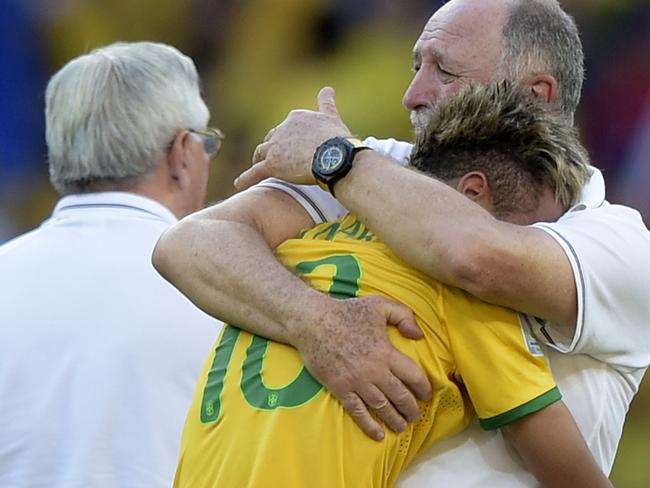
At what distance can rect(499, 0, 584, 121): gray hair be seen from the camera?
102 inches

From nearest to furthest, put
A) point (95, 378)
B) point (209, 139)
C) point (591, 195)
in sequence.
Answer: point (591, 195) → point (95, 378) → point (209, 139)

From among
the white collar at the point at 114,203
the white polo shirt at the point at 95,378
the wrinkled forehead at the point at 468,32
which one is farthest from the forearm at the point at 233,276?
the white collar at the point at 114,203

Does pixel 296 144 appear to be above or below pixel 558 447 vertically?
above

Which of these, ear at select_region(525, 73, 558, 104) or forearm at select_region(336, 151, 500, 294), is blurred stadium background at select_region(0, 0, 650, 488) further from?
forearm at select_region(336, 151, 500, 294)

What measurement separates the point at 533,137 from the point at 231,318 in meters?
0.55

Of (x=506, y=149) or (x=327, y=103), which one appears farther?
(x=327, y=103)

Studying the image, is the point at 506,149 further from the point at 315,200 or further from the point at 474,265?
the point at 315,200

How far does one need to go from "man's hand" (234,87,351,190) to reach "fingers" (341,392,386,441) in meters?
0.41

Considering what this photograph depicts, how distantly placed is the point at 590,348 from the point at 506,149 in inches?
13.1

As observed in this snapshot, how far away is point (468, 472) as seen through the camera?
210cm

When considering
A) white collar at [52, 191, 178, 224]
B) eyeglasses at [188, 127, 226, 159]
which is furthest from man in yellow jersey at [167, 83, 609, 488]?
eyeglasses at [188, 127, 226, 159]

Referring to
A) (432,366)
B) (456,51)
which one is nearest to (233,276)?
(432,366)

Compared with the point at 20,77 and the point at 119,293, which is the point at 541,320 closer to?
the point at 119,293

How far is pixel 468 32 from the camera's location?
2607 mm
